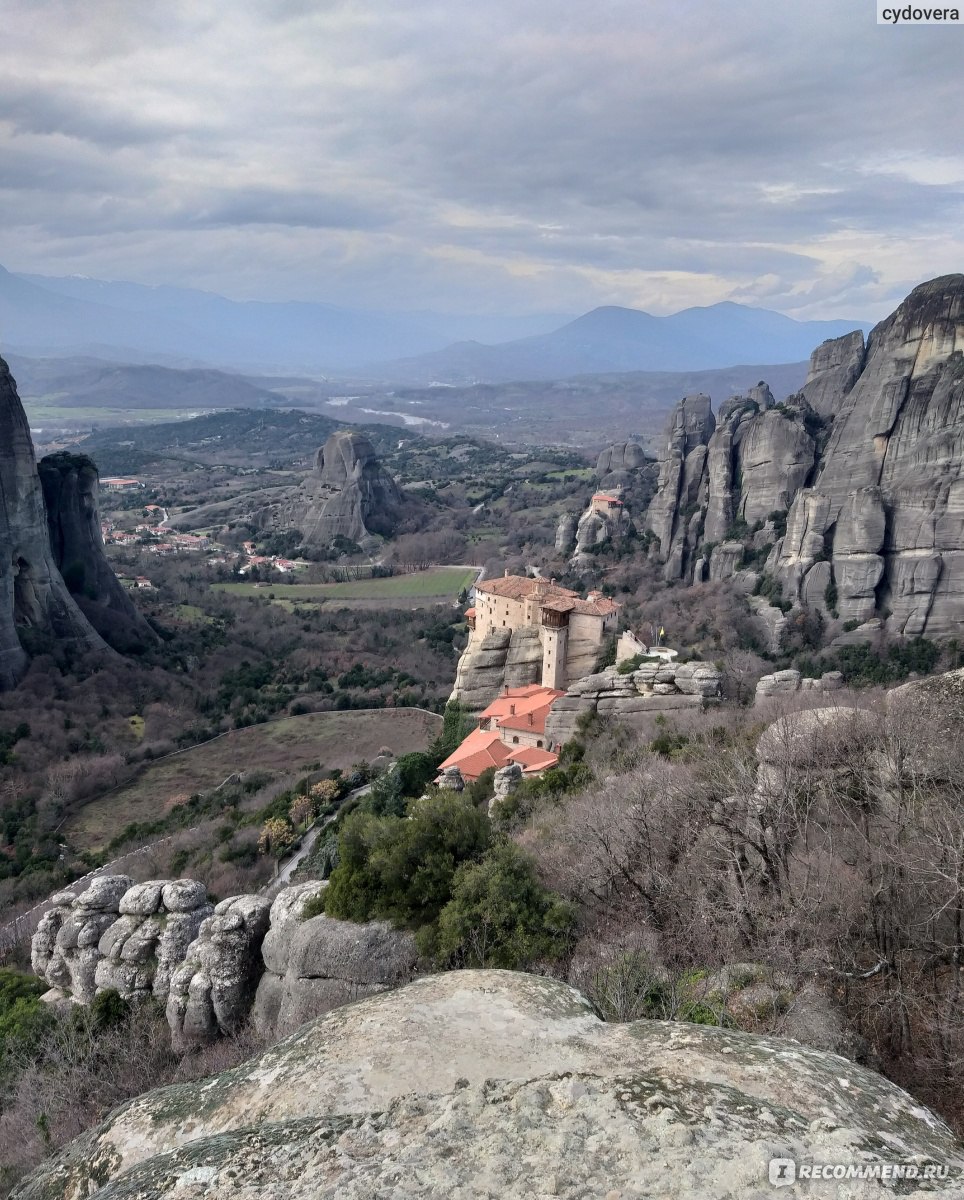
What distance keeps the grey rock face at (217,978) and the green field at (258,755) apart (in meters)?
18.0

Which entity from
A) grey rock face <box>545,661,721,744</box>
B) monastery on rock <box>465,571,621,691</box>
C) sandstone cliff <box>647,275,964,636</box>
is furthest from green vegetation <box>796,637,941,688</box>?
grey rock face <box>545,661,721,744</box>

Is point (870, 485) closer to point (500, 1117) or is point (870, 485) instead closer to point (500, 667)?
point (500, 667)

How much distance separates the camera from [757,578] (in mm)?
55281

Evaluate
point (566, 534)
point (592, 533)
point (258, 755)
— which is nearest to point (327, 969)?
point (258, 755)

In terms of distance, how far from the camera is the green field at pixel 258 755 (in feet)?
114

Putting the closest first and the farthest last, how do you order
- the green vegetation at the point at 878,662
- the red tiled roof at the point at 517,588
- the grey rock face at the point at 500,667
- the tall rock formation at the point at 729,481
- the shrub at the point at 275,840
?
the shrub at the point at 275,840 < the grey rock face at the point at 500,667 < the red tiled roof at the point at 517,588 < the green vegetation at the point at 878,662 < the tall rock formation at the point at 729,481

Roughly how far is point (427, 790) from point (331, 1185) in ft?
75.1

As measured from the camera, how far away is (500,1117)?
6234 millimetres

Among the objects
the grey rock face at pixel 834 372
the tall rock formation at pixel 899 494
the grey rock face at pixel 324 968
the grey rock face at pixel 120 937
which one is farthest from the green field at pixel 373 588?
the grey rock face at pixel 324 968

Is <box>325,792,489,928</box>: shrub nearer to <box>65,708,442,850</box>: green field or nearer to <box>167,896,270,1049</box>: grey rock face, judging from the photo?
<box>167,896,270,1049</box>: grey rock face

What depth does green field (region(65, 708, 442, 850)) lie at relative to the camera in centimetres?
3488

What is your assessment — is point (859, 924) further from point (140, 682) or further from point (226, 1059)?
point (140, 682)

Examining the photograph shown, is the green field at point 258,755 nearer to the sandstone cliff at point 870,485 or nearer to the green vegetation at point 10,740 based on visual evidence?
the green vegetation at point 10,740

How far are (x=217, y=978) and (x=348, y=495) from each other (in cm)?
9191
